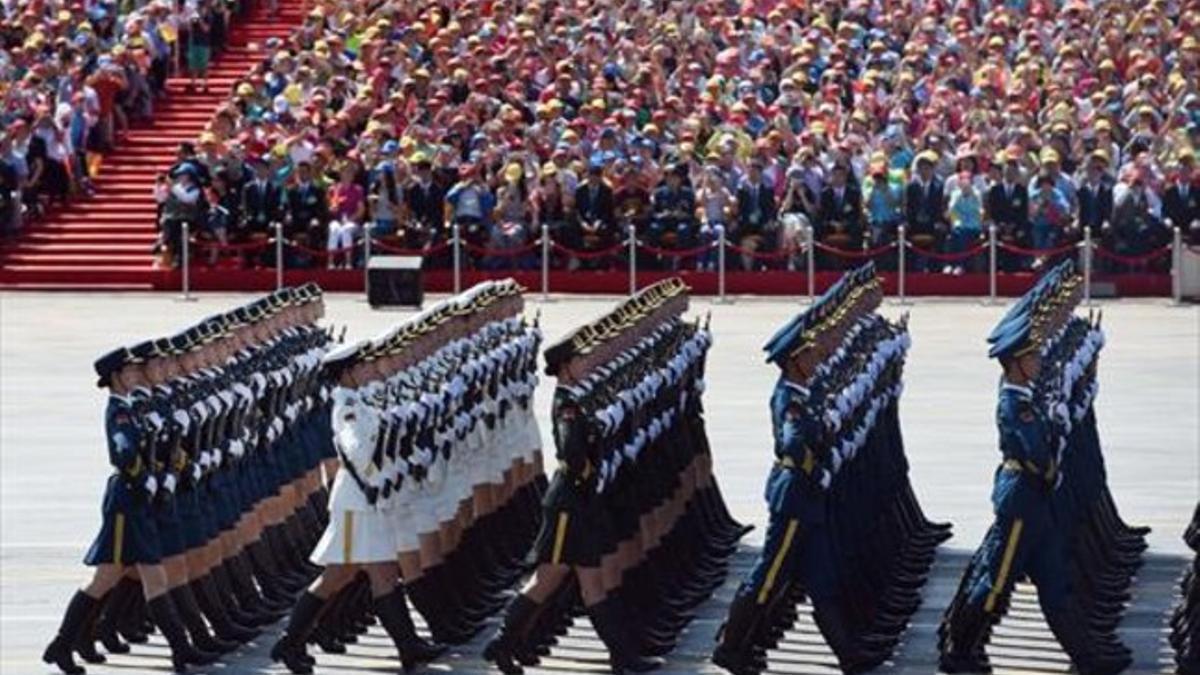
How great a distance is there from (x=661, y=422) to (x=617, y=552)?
6.87 ft

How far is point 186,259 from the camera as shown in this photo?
42438 mm

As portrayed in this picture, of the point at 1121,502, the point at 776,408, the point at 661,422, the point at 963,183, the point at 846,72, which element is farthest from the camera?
the point at 846,72

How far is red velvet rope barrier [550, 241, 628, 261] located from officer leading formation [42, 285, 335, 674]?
19.0 m

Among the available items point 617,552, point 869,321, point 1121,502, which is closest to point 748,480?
point 1121,502

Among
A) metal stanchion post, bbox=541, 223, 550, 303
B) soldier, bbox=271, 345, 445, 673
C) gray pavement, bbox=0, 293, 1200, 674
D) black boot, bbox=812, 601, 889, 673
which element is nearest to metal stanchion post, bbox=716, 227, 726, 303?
gray pavement, bbox=0, 293, 1200, 674

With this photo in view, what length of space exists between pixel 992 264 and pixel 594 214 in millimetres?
4191

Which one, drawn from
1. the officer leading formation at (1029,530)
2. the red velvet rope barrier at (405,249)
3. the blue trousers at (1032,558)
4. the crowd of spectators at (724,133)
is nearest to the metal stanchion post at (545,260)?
the crowd of spectators at (724,133)

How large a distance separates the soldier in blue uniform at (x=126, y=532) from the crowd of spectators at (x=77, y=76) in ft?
79.4

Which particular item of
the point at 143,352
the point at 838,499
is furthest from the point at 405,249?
the point at 143,352

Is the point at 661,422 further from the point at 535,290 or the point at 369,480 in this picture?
the point at 535,290

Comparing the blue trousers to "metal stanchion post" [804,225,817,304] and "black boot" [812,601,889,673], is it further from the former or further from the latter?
"metal stanchion post" [804,225,817,304]

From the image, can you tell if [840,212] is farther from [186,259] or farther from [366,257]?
[186,259]

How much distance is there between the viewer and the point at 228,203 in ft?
141

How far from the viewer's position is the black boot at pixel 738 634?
1958 centimetres
